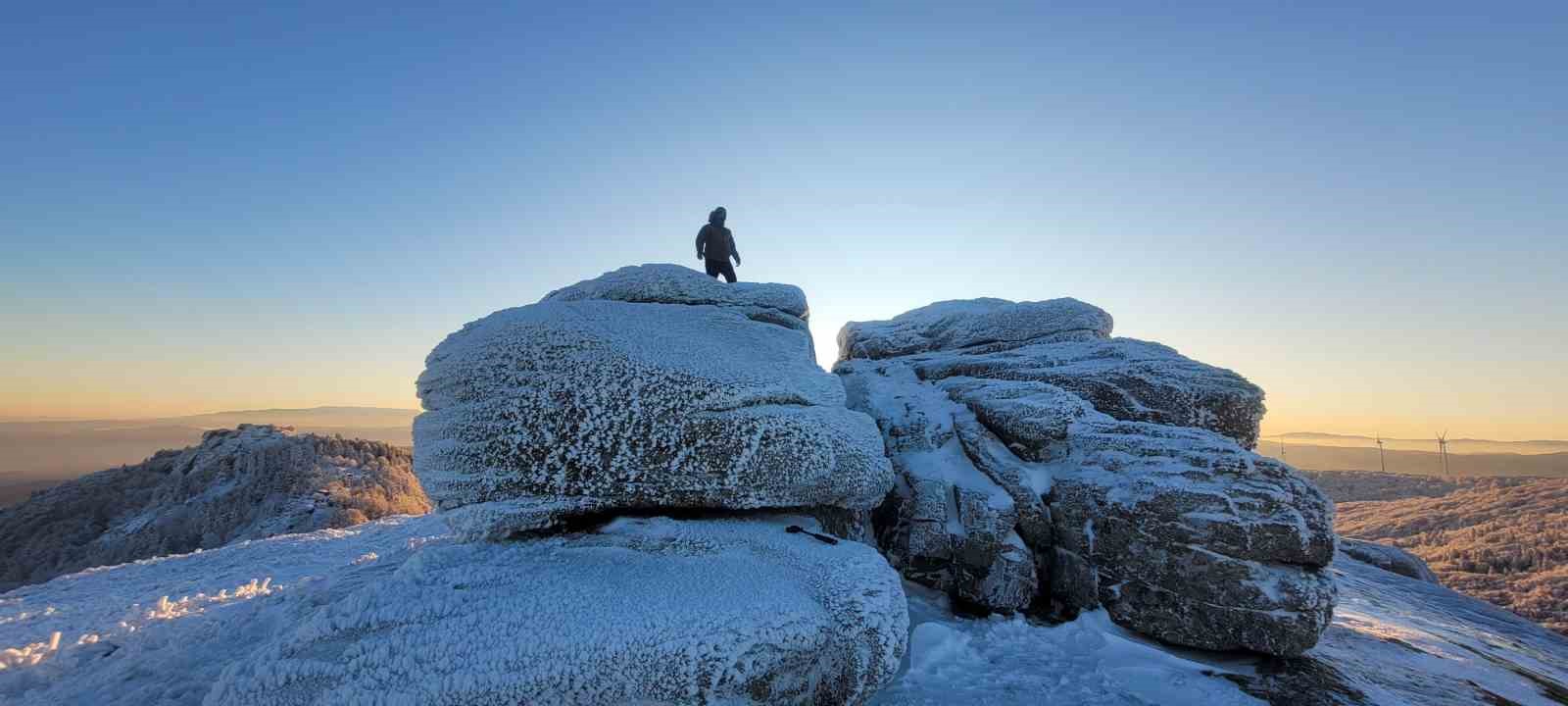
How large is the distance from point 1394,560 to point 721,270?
17835 millimetres

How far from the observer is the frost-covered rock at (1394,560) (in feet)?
44.0

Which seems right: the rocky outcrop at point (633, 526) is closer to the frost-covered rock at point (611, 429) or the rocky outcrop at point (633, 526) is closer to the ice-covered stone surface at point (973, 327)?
the frost-covered rock at point (611, 429)

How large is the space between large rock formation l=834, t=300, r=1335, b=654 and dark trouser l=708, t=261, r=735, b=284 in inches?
189

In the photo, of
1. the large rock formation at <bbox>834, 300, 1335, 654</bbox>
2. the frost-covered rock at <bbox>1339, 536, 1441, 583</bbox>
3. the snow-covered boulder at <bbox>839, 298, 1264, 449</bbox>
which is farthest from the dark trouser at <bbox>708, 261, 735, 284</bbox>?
the frost-covered rock at <bbox>1339, 536, 1441, 583</bbox>

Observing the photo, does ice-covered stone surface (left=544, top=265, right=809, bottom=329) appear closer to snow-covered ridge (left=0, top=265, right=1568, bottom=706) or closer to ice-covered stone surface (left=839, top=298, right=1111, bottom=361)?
snow-covered ridge (left=0, top=265, right=1568, bottom=706)

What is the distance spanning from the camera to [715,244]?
1324 centimetres

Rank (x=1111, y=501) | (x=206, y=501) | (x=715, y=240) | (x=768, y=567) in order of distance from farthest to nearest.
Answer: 1. (x=206, y=501)
2. (x=715, y=240)
3. (x=1111, y=501)
4. (x=768, y=567)

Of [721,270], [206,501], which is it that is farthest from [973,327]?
[206,501]

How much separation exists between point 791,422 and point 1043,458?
421 centimetres

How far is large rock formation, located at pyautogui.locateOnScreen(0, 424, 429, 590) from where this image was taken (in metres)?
17.0

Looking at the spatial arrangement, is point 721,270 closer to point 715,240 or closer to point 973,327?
point 715,240

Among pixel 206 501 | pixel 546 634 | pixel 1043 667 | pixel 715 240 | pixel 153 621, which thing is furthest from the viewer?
pixel 206 501

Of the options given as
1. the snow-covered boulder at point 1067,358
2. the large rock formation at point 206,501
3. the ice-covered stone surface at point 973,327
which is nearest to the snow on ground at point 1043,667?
the snow-covered boulder at point 1067,358

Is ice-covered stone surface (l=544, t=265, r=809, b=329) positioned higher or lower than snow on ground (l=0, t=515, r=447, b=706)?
higher
